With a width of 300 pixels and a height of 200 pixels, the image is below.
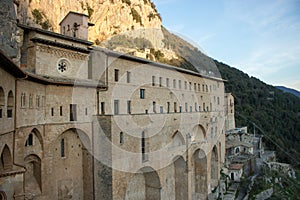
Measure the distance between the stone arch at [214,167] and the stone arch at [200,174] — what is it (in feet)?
7.09

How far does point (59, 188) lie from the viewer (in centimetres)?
1623

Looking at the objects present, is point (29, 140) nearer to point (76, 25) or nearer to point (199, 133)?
point (76, 25)

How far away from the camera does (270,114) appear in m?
76.6

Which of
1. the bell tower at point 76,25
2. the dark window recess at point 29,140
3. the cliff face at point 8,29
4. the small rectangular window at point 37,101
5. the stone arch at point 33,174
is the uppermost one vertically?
the bell tower at point 76,25

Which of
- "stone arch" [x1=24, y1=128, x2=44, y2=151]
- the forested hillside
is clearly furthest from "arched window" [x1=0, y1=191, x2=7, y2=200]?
the forested hillside

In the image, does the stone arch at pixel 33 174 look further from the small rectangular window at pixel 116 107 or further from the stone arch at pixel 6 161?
the small rectangular window at pixel 116 107

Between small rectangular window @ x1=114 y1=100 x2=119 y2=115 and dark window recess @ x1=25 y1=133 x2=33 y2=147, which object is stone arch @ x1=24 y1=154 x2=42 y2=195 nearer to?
dark window recess @ x1=25 y1=133 x2=33 y2=147

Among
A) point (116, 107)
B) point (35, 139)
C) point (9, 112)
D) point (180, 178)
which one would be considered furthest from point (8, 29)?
point (180, 178)

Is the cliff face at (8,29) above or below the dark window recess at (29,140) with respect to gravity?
above

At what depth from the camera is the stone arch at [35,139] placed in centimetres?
1448

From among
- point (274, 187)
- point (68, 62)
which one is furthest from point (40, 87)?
point (274, 187)

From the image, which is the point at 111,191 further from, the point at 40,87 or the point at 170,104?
the point at 170,104

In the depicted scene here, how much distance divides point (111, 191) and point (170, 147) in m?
7.02

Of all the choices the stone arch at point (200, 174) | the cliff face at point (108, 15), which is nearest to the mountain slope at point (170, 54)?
the cliff face at point (108, 15)
